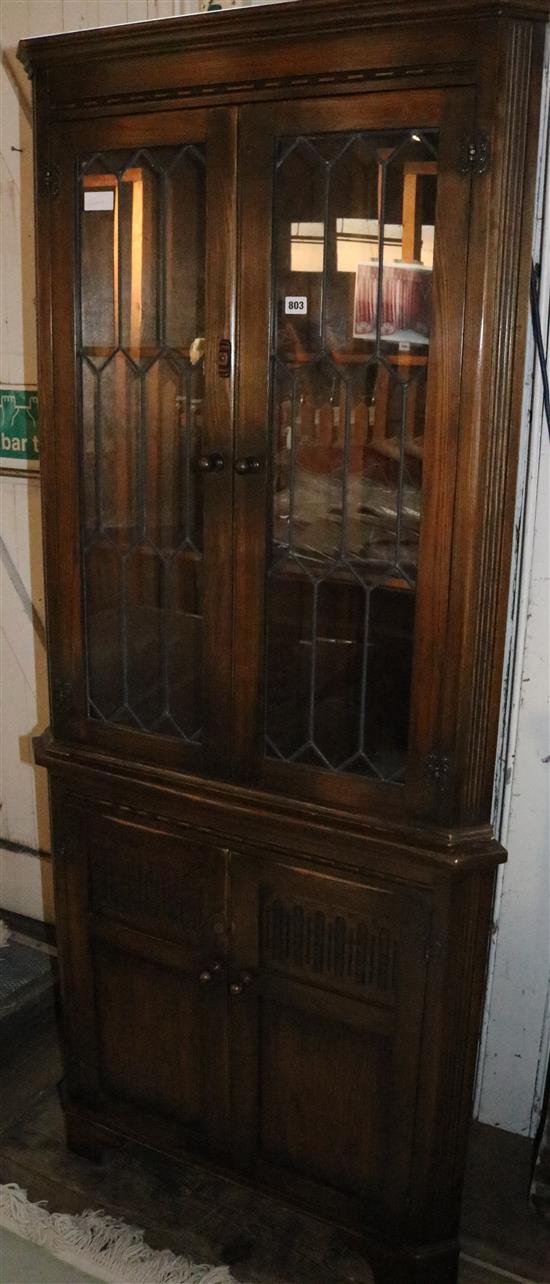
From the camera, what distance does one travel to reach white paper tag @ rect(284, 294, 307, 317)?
1.37 m

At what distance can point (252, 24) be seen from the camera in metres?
1.30

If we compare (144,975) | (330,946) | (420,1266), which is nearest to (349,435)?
(330,946)

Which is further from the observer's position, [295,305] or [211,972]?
[211,972]

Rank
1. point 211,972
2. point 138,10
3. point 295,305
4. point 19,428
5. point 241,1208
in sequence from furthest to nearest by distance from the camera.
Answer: point 19,428
point 138,10
point 241,1208
point 211,972
point 295,305

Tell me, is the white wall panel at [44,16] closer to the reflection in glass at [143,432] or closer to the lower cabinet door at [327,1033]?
the reflection in glass at [143,432]

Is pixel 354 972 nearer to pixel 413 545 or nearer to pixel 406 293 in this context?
pixel 413 545

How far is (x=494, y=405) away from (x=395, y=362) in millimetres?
139

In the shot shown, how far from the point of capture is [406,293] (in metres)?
1.31

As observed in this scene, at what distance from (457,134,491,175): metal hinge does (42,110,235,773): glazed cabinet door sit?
30 cm

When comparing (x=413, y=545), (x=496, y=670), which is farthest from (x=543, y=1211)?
(x=413, y=545)

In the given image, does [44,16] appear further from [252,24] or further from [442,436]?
[442,436]

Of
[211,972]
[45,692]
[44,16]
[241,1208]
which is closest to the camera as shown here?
[211,972]

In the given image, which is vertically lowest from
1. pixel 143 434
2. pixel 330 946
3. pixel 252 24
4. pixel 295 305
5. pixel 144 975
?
pixel 144 975

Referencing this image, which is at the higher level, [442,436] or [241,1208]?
[442,436]
